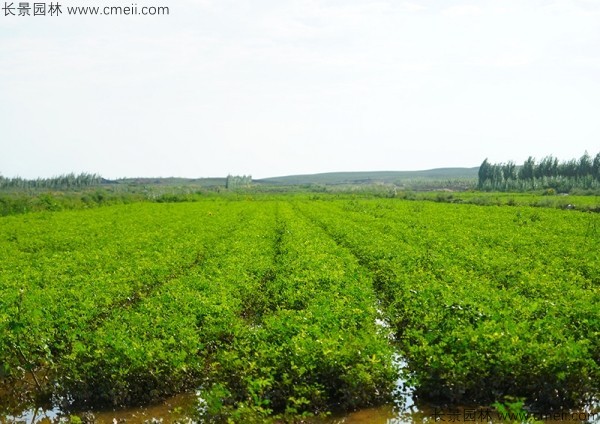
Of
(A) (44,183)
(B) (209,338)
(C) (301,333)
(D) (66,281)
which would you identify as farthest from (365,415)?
(A) (44,183)

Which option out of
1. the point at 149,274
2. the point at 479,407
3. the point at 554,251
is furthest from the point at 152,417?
the point at 554,251

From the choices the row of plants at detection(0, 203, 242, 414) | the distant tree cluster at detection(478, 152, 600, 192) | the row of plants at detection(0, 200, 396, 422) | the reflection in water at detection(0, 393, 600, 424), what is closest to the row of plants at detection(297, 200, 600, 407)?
the reflection in water at detection(0, 393, 600, 424)

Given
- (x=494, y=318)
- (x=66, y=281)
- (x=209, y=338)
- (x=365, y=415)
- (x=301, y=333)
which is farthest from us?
(x=66, y=281)

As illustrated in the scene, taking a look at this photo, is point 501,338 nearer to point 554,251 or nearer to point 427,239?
point 554,251

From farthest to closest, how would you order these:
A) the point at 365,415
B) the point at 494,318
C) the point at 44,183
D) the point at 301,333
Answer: the point at 44,183, the point at 494,318, the point at 301,333, the point at 365,415

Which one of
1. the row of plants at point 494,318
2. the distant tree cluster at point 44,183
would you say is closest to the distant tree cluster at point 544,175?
the row of plants at point 494,318

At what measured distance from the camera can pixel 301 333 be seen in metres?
9.61

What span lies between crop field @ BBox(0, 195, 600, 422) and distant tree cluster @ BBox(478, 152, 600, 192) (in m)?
106

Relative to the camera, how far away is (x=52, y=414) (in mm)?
8969

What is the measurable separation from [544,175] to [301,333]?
136 metres

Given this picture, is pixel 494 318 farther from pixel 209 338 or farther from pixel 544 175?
pixel 544 175

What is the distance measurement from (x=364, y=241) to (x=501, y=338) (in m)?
15.2

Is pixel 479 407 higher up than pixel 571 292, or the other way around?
pixel 571 292

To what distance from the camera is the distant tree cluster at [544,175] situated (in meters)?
116
